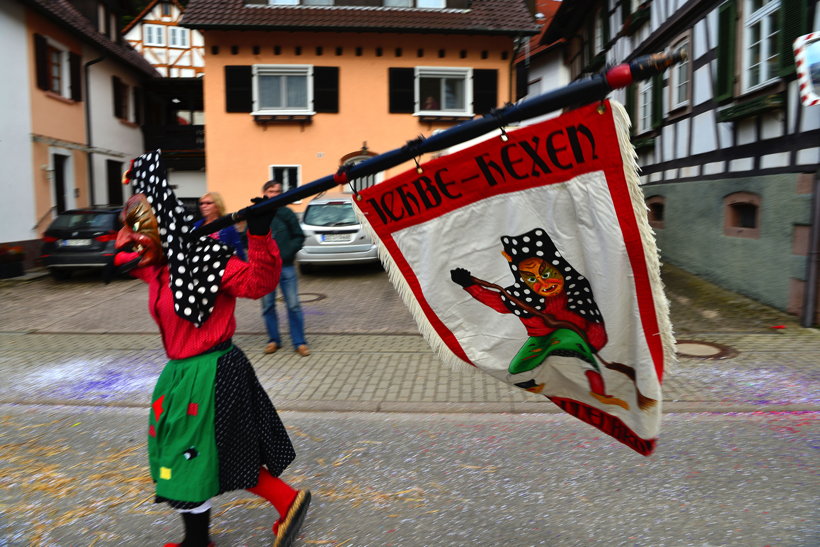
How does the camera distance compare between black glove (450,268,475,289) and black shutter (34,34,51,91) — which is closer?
black glove (450,268,475,289)

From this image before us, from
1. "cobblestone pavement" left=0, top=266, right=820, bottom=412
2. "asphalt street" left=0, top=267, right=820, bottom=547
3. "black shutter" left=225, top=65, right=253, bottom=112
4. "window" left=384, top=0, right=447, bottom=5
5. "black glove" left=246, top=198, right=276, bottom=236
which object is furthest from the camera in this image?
"window" left=384, top=0, right=447, bottom=5

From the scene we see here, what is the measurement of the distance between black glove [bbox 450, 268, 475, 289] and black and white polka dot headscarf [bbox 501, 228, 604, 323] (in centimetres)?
17

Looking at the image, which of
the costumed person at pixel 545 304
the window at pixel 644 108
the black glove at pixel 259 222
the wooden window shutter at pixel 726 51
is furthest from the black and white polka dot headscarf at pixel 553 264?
the window at pixel 644 108

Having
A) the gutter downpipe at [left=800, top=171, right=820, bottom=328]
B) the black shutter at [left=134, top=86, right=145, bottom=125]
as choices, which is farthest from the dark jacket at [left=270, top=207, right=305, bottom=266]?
the black shutter at [left=134, top=86, right=145, bottom=125]

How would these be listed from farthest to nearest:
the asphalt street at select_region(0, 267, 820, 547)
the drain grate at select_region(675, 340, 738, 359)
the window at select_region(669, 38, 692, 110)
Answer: the window at select_region(669, 38, 692, 110) → the drain grate at select_region(675, 340, 738, 359) → the asphalt street at select_region(0, 267, 820, 547)

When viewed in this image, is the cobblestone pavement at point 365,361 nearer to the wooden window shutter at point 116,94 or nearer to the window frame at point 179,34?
the wooden window shutter at point 116,94

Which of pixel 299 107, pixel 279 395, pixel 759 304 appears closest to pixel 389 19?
pixel 299 107

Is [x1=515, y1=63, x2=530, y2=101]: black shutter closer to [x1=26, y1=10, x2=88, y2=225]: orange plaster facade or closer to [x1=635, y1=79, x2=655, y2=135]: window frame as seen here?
[x1=635, y1=79, x2=655, y2=135]: window frame

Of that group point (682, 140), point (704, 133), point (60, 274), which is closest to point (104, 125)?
point (60, 274)

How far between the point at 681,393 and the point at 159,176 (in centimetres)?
447

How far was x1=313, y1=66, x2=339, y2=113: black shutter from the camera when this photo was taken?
56.0 ft

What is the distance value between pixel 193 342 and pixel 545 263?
154 cm

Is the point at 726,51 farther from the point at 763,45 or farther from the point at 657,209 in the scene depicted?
the point at 657,209

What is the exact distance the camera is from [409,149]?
2.00 metres
